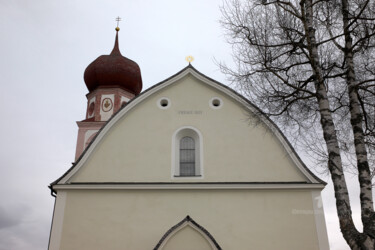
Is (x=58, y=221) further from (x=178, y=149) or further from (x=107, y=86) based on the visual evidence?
(x=107, y=86)

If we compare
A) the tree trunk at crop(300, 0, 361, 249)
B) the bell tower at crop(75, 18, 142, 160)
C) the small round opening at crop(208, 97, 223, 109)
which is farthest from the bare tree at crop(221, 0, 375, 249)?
the bell tower at crop(75, 18, 142, 160)

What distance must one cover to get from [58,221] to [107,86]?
13294 mm

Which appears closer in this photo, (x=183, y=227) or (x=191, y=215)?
(x=183, y=227)

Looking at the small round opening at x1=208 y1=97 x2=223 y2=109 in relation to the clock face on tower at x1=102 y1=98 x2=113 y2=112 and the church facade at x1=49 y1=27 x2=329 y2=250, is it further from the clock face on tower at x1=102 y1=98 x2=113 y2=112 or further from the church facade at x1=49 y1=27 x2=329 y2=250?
the clock face on tower at x1=102 y1=98 x2=113 y2=112

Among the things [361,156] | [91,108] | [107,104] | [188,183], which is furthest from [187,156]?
[91,108]

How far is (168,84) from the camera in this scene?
1264cm

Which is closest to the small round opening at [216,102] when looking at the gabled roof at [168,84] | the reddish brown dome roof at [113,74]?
the gabled roof at [168,84]

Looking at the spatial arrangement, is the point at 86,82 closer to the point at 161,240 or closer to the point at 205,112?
the point at 205,112

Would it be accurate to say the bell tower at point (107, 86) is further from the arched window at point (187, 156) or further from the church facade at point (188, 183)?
the arched window at point (187, 156)

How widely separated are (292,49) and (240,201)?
516 cm

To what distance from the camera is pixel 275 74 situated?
24.6 ft

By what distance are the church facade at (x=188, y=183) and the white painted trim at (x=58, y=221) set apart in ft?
0.10

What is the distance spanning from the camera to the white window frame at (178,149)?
11.4m

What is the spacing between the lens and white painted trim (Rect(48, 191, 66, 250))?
1055cm
